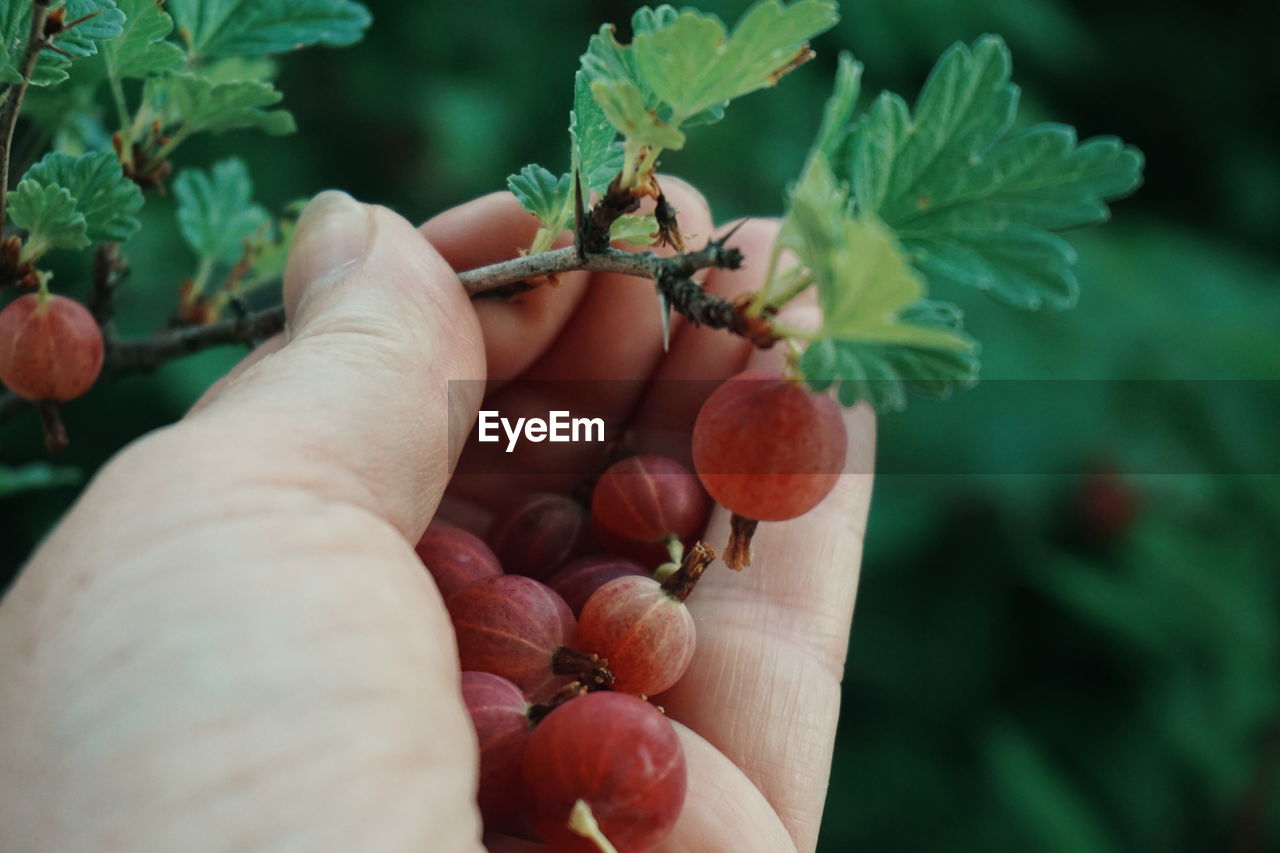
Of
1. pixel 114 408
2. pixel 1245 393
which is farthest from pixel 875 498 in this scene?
pixel 114 408

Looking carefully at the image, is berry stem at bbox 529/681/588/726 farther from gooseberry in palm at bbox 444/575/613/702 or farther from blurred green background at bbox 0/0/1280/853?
blurred green background at bbox 0/0/1280/853

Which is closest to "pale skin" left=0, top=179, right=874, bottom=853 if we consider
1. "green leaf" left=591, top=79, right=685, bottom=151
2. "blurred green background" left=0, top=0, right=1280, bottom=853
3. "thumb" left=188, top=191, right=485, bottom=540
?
"thumb" left=188, top=191, right=485, bottom=540

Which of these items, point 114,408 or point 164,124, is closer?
point 164,124

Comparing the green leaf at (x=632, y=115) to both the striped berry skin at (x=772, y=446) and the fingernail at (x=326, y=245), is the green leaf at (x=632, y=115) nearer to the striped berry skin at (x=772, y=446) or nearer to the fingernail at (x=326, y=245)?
the striped berry skin at (x=772, y=446)

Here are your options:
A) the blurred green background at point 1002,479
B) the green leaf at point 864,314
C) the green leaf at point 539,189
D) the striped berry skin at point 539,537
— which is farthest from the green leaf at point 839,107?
the blurred green background at point 1002,479

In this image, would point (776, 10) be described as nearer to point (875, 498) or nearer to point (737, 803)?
point (737, 803)

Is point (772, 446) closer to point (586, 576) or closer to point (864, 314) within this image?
point (864, 314)
